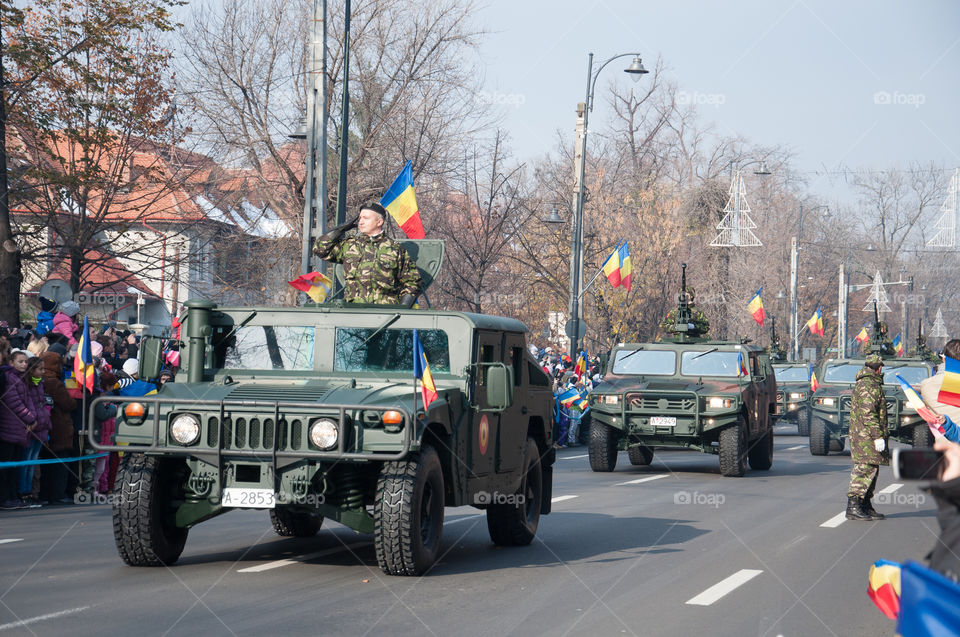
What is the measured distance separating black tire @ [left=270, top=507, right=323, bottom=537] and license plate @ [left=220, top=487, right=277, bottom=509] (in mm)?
2456

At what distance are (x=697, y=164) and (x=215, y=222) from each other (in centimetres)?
3159

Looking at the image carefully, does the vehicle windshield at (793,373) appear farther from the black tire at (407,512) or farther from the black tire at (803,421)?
the black tire at (407,512)

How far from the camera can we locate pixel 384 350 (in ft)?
30.8

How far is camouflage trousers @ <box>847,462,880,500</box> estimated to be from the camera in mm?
13250

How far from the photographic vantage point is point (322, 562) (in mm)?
9406

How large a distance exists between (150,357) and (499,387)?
252cm

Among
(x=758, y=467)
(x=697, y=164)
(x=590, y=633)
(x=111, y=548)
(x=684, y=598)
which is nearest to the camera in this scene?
(x=590, y=633)

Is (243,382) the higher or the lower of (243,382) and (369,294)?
the lower

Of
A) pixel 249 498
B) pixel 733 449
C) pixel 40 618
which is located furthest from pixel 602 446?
pixel 40 618

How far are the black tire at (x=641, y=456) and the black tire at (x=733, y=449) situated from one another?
6.77ft

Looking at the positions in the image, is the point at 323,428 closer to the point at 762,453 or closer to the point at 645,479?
the point at 645,479

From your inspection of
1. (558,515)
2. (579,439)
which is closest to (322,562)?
(558,515)

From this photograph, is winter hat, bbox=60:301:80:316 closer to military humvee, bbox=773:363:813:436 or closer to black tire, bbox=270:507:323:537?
black tire, bbox=270:507:323:537

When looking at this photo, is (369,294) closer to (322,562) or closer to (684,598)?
(322,562)
